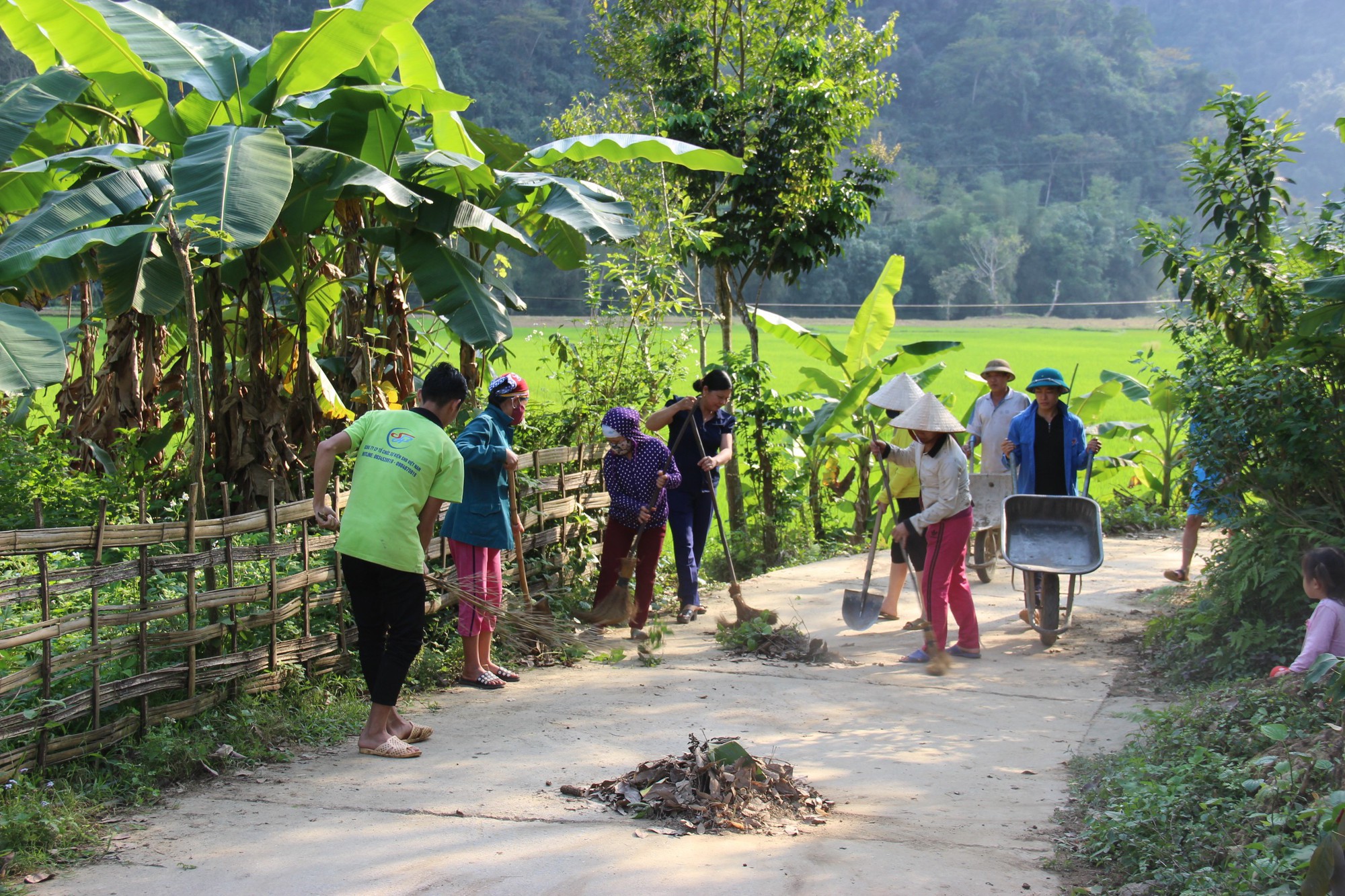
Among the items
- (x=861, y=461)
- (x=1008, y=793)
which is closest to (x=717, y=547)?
(x=861, y=461)

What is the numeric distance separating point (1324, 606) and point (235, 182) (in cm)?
528

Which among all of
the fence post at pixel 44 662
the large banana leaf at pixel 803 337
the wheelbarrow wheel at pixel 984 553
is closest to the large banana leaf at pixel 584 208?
the large banana leaf at pixel 803 337

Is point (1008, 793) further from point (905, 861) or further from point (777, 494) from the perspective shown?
point (777, 494)

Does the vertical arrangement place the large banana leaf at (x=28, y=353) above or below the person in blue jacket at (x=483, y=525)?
above

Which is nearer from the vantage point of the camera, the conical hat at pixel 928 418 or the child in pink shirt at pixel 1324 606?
the child in pink shirt at pixel 1324 606

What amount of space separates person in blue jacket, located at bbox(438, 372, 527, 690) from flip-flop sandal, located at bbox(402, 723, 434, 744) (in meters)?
0.84

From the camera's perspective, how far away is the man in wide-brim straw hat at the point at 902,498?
7.65 m

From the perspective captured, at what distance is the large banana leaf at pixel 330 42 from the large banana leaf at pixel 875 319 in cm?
522

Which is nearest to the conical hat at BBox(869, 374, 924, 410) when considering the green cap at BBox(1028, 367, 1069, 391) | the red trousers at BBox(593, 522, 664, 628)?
the green cap at BBox(1028, 367, 1069, 391)

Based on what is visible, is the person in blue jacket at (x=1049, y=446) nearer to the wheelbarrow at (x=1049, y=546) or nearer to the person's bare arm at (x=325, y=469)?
the wheelbarrow at (x=1049, y=546)

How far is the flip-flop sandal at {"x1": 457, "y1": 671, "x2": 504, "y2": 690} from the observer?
233 inches

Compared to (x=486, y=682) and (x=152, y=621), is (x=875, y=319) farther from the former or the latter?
(x=152, y=621)

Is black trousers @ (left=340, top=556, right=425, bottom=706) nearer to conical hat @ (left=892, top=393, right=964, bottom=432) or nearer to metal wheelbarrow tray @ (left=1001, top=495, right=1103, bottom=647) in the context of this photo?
conical hat @ (left=892, top=393, right=964, bottom=432)

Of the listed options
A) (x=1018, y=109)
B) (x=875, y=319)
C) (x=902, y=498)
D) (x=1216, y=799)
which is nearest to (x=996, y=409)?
(x=902, y=498)
